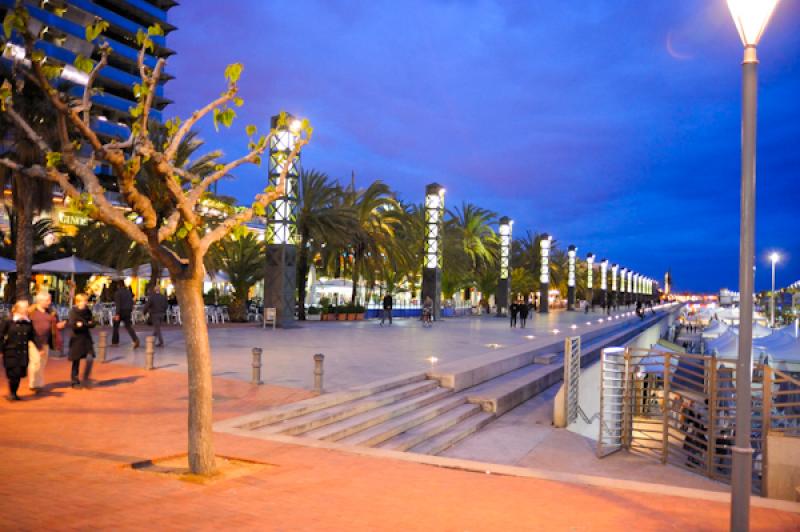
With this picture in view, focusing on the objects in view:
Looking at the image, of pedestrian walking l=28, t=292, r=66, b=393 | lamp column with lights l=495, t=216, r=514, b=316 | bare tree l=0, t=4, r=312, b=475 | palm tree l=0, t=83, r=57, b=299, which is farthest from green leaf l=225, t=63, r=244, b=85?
lamp column with lights l=495, t=216, r=514, b=316

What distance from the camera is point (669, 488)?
296 inches

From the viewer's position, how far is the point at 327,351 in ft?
64.2

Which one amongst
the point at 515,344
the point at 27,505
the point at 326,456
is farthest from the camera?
the point at 515,344

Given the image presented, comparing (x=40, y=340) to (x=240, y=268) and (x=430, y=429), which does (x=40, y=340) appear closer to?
(x=430, y=429)

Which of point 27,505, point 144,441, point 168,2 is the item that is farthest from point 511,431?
point 168,2

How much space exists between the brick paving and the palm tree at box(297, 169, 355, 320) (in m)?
25.8

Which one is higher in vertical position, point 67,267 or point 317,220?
point 317,220

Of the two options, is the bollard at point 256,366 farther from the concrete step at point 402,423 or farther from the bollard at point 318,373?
the concrete step at point 402,423

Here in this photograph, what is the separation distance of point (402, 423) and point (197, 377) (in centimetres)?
533

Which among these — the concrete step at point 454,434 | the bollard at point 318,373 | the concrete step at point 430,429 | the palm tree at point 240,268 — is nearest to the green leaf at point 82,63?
the bollard at point 318,373

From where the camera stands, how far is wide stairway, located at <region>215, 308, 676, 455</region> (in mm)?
10312

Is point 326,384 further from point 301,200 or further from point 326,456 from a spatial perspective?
point 301,200

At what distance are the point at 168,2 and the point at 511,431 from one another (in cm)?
8545

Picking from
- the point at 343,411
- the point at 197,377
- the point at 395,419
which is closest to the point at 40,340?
the point at 343,411
